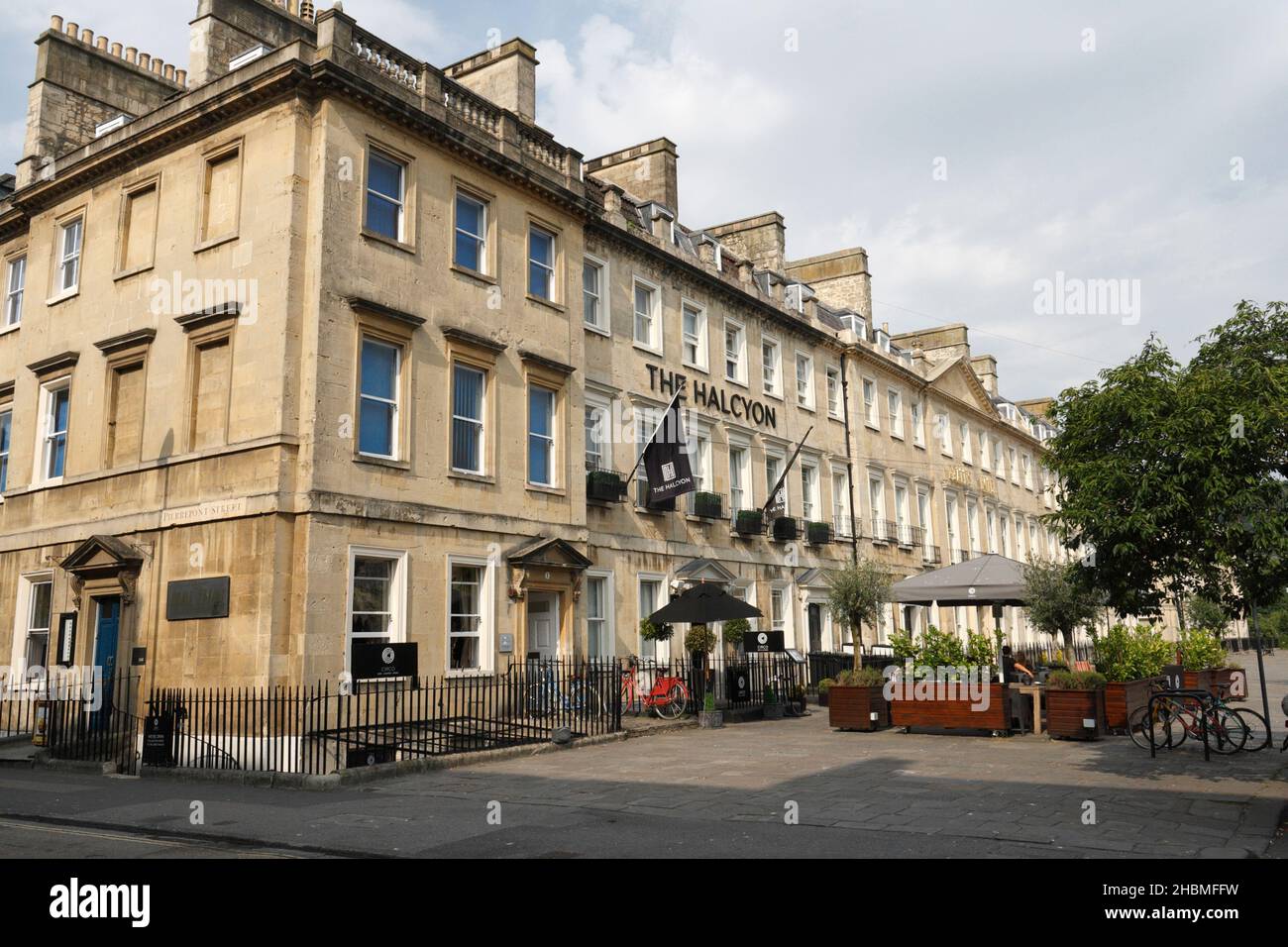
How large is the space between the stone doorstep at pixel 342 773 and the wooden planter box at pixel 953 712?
571 centimetres

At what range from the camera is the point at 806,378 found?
109 feet

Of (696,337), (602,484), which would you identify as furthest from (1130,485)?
(696,337)

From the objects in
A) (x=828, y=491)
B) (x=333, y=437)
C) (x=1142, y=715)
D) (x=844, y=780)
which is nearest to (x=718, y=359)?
(x=828, y=491)

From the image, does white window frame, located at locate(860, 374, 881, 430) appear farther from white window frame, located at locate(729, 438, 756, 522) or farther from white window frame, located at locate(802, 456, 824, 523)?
white window frame, located at locate(729, 438, 756, 522)

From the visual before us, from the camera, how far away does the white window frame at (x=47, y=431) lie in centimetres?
2102

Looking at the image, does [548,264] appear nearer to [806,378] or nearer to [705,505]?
[705,505]

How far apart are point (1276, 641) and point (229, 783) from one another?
253ft

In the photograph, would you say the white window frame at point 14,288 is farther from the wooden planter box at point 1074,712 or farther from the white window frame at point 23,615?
the wooden planter box at point 1074,712

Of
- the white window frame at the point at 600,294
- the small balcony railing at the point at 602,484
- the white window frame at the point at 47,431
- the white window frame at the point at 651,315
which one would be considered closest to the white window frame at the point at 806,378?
the white window frame at the point at 651,315

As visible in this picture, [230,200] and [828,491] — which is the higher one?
[230,200]

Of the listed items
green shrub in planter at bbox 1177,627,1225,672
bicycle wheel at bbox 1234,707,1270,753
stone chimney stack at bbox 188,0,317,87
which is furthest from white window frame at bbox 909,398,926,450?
stone chimney stack at bbox 188,0,317,87

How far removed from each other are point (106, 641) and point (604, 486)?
34.3 feet
